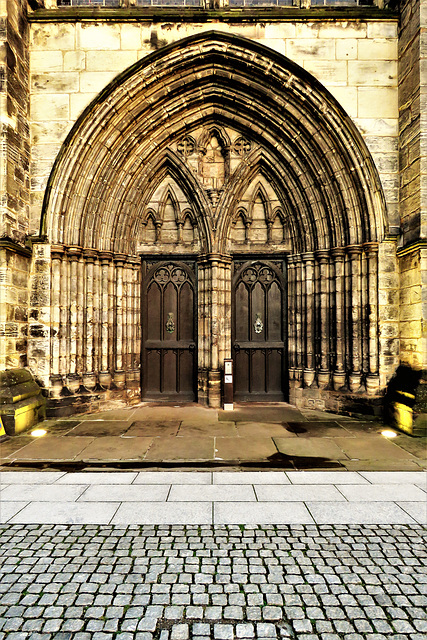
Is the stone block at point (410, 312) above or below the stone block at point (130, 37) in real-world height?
below

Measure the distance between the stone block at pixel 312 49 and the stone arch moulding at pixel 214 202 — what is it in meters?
0.29

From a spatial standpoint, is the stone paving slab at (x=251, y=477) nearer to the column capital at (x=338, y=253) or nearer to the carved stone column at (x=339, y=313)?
the carved stone column at (x=339, y=313)

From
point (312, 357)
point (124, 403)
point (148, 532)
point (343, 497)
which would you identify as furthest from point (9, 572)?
point (312, 357)

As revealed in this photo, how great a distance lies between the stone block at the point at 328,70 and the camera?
6758 millimetres

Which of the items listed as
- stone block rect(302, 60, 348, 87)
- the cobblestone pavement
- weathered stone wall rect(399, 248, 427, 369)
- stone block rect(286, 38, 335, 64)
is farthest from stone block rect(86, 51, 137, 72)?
the cobblestone pavement

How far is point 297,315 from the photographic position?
7.83 meters

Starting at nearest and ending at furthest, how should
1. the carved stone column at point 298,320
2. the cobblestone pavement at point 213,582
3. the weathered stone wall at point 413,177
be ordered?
the cobblestone pavement at point 213,582 → the weathered stone wall at point 413,177 → the carved stone column at point 298,320

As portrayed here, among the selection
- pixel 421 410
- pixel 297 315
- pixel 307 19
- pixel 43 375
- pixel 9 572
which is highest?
pixel 307 19

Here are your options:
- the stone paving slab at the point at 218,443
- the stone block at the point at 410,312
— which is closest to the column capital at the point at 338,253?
the stone block at the point at 410,312

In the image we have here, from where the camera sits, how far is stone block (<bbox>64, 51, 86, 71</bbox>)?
6.78 metres

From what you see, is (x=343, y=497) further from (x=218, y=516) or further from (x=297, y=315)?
(x=297, y=315)

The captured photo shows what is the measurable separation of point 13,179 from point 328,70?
6322 millimetres

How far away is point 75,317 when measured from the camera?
6.99 metres

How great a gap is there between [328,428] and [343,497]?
8.31ft
